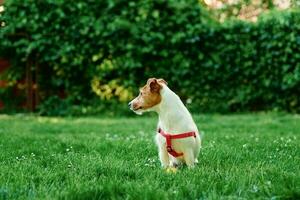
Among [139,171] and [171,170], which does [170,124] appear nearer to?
[171,170]

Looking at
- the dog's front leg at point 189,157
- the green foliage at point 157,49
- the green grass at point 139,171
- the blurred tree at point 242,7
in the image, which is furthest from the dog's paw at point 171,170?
the blurred tree at point 242,7

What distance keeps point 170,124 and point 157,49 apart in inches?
310

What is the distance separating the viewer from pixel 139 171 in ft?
14.2

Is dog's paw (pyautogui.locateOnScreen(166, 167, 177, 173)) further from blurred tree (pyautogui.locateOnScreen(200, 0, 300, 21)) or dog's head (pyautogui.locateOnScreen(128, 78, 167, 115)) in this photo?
blurred tree (pyautogui.locateOnScreen(200, 0, 300, 21))

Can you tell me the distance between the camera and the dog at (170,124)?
459 cm

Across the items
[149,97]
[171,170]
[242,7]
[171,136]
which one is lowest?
[171,170]

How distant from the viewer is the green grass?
3.59m

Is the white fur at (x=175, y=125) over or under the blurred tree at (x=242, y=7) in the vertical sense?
under

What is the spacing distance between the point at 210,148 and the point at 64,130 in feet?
11.6

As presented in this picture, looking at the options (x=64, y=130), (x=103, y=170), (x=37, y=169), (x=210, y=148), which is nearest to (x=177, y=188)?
(x=103, y=170)

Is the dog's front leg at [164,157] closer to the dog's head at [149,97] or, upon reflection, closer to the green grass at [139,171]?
the green grass at [139,171]

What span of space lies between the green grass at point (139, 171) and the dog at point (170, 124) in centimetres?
13

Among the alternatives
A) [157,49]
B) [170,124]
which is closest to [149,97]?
[170,124]

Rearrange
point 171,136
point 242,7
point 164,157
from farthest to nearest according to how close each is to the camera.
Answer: point 242,7, point 164,157, point 171,136
